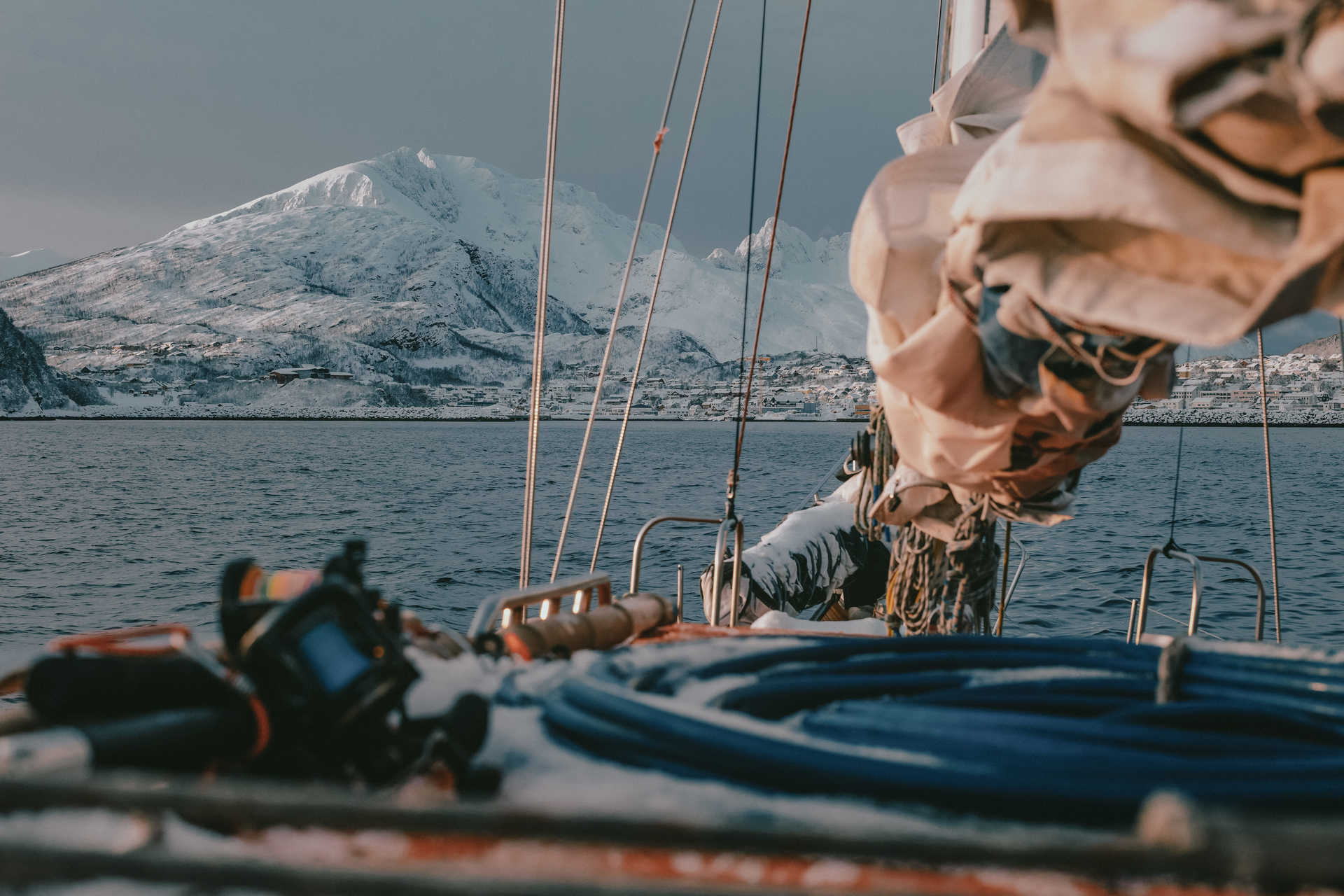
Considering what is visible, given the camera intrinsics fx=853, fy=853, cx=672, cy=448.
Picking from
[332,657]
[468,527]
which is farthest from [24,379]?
[332,657]

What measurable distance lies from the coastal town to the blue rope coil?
4459 inches

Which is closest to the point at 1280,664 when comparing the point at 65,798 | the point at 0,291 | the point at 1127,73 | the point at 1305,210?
the point at 1305,210

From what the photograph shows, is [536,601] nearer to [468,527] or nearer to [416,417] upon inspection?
[468,527]

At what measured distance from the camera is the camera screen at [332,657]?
118cm

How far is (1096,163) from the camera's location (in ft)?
3.65

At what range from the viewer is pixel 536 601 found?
88.0 inches

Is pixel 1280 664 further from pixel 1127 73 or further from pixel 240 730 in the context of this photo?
pixel 240 730

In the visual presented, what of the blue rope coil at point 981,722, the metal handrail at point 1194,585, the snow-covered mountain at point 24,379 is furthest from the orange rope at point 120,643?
the snow-covered mountain at point 24,379

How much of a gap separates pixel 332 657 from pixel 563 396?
150 m

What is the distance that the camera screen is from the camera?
1.18 m

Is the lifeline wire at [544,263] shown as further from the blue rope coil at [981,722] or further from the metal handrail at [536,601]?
the blue rope coil at [981,722]

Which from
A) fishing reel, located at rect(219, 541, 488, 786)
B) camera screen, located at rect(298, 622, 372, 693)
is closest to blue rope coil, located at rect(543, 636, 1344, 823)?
fishing reel, located at rect(219, 541, 488, 786)

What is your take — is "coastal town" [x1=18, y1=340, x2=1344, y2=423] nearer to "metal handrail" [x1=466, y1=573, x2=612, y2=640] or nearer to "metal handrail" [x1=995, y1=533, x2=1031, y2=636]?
"metal handrail" [x1=995, y1=533, x2=1031, y2=636]

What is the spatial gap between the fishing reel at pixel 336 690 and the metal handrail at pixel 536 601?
0.63 metres
